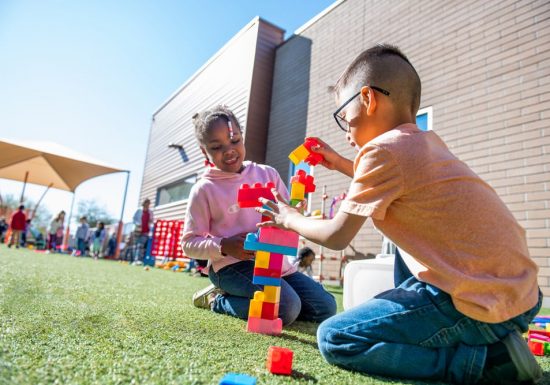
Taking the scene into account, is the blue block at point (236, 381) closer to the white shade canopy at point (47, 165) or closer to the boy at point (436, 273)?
the boy at point (436, 273)

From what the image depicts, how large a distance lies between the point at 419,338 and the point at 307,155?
3.71 feet

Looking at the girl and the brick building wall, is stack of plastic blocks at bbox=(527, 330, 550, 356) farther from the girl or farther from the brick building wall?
the girl

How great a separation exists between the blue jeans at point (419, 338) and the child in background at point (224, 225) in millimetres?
1068

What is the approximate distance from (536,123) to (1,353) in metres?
5.75

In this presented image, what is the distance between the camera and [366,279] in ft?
8.43

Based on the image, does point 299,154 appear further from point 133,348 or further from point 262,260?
point 133,348

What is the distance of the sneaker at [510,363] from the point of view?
1.22m

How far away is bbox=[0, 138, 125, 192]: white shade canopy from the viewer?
492 inches

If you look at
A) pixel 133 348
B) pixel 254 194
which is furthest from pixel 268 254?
pixel 133 348

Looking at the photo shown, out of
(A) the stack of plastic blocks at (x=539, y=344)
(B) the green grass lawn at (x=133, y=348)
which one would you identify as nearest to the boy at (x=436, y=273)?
(B) the green grass lawn at (x=133, y=348)

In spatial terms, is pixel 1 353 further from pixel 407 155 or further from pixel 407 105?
pixel 407 105

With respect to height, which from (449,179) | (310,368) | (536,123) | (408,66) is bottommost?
(310,368)

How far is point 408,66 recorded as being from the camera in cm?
155

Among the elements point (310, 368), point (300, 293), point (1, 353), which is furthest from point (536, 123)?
point (1, 353)
